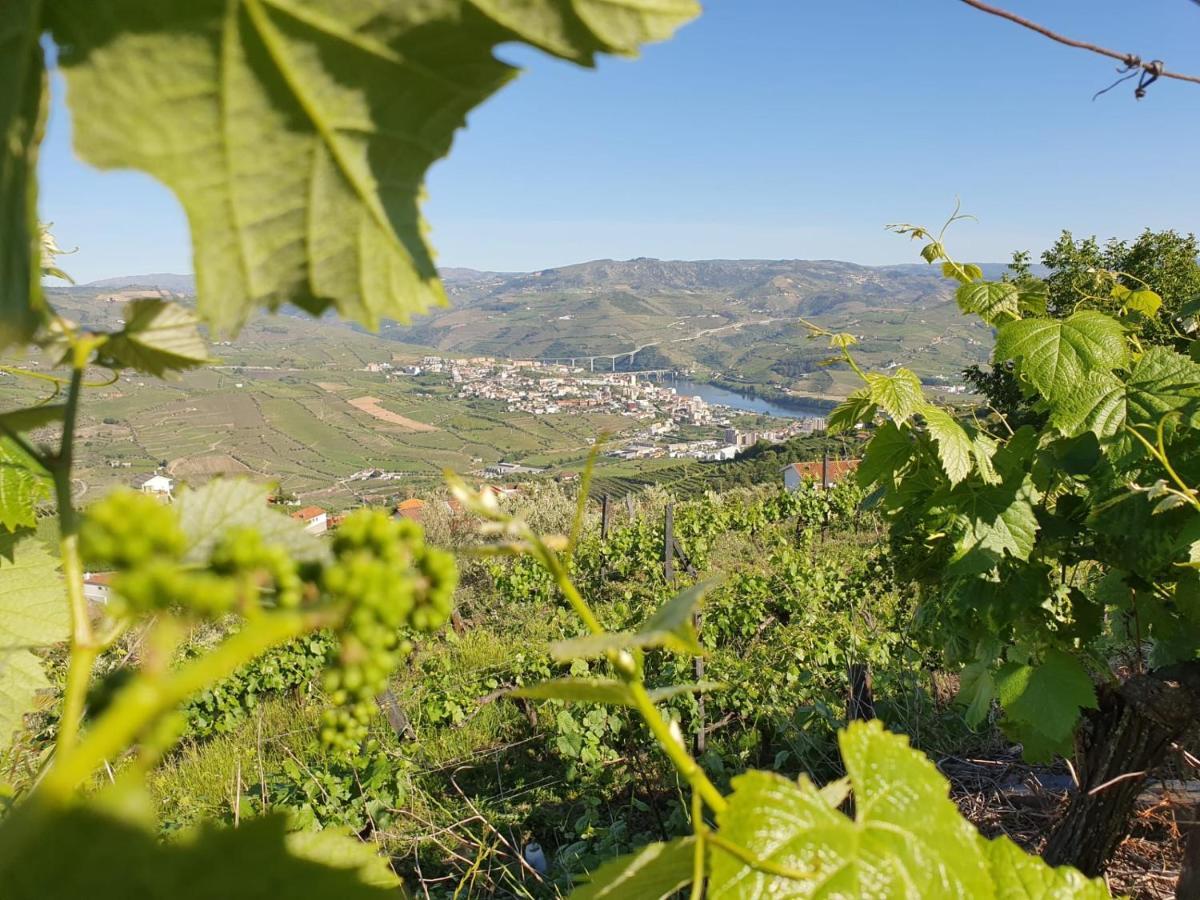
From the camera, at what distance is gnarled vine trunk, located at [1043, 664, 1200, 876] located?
8.55 feet

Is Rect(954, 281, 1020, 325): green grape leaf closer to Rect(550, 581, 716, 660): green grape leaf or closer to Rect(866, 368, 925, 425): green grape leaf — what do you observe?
Rect(866, 368, 925, 425): green grape leaf

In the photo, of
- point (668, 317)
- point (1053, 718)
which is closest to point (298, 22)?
point (1053, 718)

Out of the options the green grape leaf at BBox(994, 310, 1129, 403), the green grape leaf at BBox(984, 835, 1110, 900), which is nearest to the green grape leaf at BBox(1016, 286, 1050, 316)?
the green grape leaf at BBox(994, 310, 1129, 403)

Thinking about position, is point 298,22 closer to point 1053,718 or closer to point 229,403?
point 1053,718

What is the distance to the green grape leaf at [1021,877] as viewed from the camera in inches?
36.4

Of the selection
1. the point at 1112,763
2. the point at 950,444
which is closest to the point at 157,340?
the point at 950,444

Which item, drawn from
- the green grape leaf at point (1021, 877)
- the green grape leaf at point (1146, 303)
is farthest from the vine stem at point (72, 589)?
the green grape leaf at point (1146, 303)

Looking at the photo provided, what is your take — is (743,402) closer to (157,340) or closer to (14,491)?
(14,491)

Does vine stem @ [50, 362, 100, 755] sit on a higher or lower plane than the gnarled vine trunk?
higher

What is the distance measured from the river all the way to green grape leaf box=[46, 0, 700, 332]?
10136 centimetres

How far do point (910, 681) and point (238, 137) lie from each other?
6598 millimetres

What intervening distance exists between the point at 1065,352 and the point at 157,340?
2789 millimetres

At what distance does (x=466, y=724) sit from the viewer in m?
7.78

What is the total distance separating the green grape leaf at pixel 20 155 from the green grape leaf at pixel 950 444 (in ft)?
8.39
